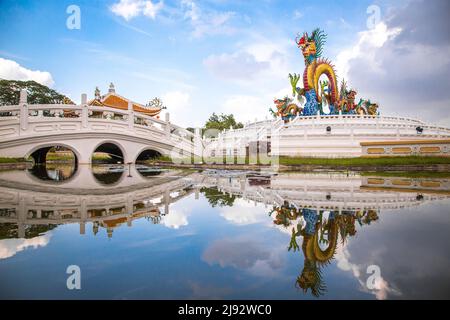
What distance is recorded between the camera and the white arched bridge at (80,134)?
21.5m

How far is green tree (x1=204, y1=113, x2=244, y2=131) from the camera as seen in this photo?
192 ft

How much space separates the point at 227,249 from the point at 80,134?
77.3 ft

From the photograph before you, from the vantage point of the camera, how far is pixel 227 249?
13.2ft

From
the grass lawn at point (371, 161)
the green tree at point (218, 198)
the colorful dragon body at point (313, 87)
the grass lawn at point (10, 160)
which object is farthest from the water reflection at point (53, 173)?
the colorful dragon body at point (313, 87)

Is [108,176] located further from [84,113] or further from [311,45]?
[311,45]

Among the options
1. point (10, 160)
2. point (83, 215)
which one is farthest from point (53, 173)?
point (83, 215)

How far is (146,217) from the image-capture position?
19.5ft

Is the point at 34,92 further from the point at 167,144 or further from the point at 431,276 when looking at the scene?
the point at 431,276

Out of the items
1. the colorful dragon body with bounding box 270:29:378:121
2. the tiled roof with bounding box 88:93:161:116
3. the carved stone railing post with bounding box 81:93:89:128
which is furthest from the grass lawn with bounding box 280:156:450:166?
the tiled roof with bounding box 88:93:161:116

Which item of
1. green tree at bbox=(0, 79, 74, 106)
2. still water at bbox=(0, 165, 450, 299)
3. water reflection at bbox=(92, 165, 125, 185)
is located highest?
green tree at bbox=(0, 79, 74, 106)

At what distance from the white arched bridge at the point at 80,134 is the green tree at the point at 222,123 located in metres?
28.3

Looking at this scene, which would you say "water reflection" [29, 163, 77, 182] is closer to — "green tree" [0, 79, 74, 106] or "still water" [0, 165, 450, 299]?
"still water" [0, 165, 450, 299]

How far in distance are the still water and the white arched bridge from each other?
17273 mm

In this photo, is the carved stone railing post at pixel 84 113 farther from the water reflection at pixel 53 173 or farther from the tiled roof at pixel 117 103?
the tiled roof at pixel 117 103
